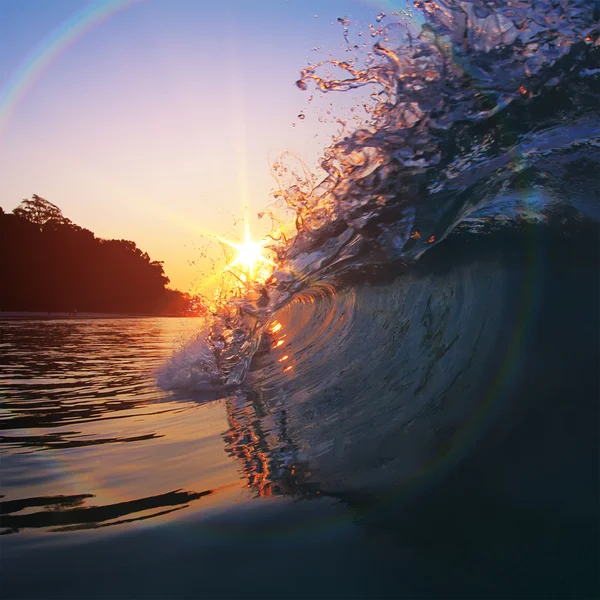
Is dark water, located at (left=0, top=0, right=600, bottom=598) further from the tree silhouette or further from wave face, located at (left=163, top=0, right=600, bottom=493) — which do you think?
the tree silhouette

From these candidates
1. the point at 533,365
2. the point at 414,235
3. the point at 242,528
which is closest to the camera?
the point at 242,528

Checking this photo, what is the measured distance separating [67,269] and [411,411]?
65106mm

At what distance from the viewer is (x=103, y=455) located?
3.07 meters

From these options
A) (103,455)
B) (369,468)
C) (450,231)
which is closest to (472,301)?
(450,231)

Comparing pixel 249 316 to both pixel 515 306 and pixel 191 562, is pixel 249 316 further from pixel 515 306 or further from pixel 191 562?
pixel 191 562

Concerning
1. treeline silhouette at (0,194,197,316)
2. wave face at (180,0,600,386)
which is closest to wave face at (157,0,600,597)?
wave face at (180,0,600,386)

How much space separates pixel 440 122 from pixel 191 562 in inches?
108

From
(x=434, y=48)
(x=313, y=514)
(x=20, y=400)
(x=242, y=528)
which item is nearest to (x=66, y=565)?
(x=242, y=528)

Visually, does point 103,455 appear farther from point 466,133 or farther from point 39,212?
point 39,212

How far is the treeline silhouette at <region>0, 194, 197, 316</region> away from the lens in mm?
→ 54000

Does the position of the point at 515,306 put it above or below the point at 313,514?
above

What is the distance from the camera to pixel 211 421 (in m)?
3.94

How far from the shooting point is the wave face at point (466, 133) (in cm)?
290

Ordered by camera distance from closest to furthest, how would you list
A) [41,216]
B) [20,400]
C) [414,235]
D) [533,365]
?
[533,365] → [414,235] → [20,400] → [41,216]
